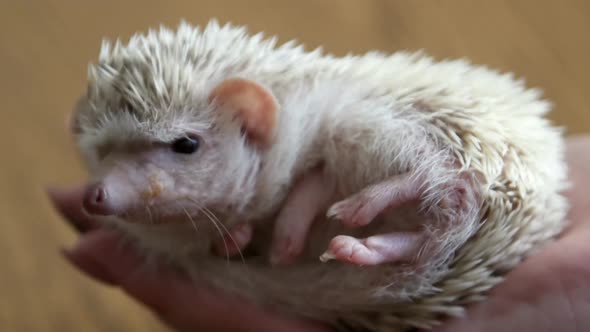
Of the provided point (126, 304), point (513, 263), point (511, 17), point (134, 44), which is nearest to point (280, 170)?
point (134, 44)

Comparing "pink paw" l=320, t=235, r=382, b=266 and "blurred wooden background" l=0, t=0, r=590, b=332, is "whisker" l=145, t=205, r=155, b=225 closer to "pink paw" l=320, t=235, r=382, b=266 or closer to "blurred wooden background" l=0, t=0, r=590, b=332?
"pink paw" l=320, t=235, r=382, b=266

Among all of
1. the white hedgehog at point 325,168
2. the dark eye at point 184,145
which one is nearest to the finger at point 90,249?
the white hedgehog at point 325,168

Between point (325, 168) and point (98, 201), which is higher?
point (325, 168)

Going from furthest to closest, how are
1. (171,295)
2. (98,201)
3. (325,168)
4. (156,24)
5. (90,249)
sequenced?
(156,24)
(90,249)
(171,295)
(325,168)
(98,201)

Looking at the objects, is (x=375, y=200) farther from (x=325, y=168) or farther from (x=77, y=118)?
(x=77, y=118)

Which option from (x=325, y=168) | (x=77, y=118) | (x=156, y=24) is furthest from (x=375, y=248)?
(x=156, y=24)

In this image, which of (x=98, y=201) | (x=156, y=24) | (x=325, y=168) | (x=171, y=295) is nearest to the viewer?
(x=98, y=201)
